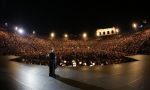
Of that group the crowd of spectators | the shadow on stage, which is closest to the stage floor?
the shadow on stage

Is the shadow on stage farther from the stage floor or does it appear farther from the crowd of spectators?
the crowd of spectators

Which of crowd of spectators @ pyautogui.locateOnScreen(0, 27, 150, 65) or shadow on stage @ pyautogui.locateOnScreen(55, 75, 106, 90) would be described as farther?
crowd of spectators @ pyautogui.locateOnScreen(0, 27, 150, 65)

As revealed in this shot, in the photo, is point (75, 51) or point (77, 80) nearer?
point (77, 80)

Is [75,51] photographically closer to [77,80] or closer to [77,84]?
[77,80]

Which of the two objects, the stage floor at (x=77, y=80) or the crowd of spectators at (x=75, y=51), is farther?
the crowd of spectators at (x=75, y=51)

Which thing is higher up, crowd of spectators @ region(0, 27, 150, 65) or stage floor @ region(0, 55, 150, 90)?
crowd of spectators @ region(0, 27, 150, 65)

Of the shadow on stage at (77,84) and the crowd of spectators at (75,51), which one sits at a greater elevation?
the crowd of spectators at (75,51)

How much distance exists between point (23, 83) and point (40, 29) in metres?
69.3

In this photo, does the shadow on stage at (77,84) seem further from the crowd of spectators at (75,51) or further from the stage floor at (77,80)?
the crowd of spectators at (75,51)

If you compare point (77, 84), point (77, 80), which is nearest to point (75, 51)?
point (77, 80)

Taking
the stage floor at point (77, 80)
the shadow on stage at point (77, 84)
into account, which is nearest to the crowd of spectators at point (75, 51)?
the stage floor at point (77, 80)

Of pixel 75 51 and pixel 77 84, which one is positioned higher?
pixel 75 51

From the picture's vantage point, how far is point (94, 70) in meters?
12.9

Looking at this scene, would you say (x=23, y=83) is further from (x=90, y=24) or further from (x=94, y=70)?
(x=90, y=24)
